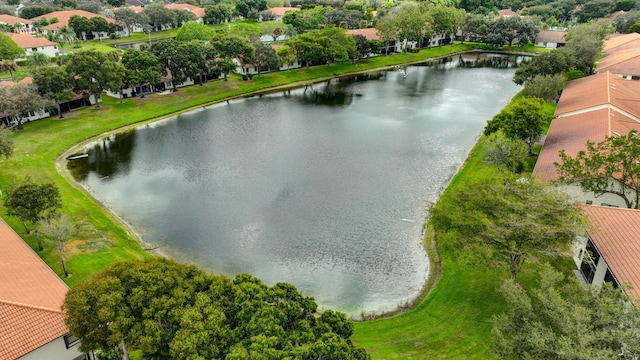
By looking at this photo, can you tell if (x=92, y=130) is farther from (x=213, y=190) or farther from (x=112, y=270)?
(x=112, y=270)

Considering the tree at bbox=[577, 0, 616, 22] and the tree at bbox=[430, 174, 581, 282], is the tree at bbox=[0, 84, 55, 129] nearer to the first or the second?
the tree at bbox=[430, 174, 581, 282]

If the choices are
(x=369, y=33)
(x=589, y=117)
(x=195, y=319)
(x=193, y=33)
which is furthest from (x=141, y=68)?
(x=589, y=117)

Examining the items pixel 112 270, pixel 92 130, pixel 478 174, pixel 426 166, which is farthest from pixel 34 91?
pixel 478 174

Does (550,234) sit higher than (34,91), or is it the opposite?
(34,91)

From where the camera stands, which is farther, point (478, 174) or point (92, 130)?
point (92, 130)

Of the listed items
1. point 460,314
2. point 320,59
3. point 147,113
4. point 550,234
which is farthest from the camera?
point 320,59

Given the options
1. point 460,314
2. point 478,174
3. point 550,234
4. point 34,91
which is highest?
point 34,91

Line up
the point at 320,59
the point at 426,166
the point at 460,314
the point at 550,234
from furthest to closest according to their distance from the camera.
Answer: the point at 320,59 < the point at 426,166 < the point at 460,314 < the point at 550,234
